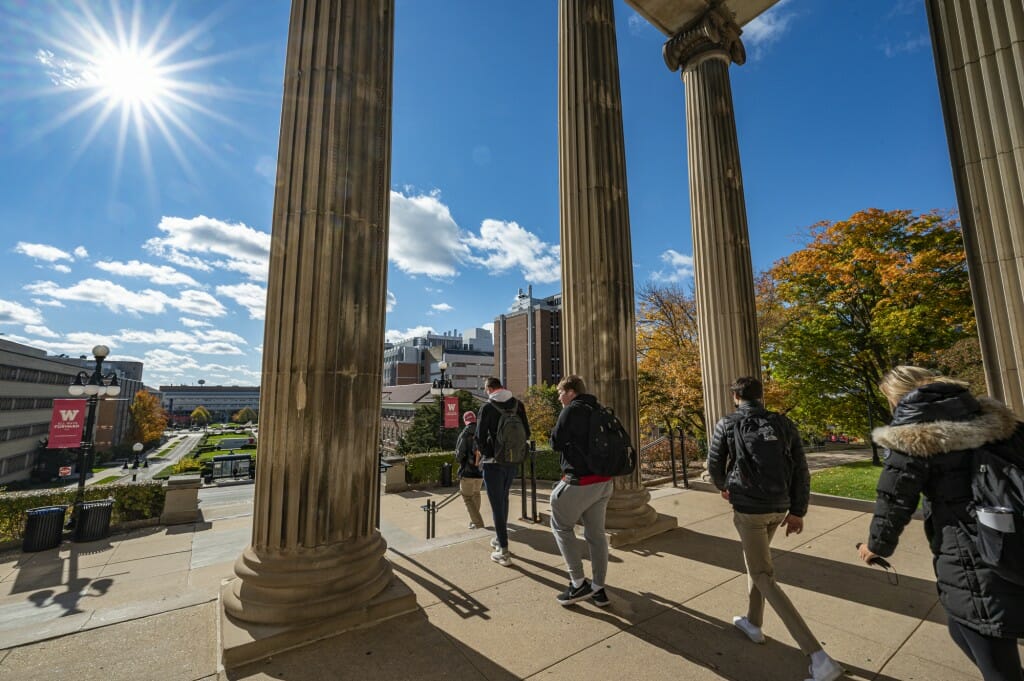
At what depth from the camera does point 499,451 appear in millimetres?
4887

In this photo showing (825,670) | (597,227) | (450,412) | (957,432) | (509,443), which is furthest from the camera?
(450,412)

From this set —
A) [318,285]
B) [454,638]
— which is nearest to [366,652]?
[454,638]

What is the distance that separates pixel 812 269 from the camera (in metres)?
18.0

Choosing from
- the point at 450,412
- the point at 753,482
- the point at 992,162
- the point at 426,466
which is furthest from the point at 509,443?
the point at 450,412

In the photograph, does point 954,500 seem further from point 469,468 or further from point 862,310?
point 862,310

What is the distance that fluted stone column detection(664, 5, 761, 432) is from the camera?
29.1 ft

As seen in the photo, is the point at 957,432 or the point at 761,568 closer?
the point at 957,432

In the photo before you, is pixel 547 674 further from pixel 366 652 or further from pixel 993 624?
pixel 993 624

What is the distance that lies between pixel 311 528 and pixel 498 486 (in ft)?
6.65

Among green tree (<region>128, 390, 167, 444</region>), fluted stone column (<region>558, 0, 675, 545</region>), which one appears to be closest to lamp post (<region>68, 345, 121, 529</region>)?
fluted stone column (<region>558, 0, 675, 545</region>)

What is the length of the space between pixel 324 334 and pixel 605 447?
2635mm

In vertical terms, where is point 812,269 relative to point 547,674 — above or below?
above

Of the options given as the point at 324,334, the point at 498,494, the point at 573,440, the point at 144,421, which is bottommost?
the point at 144,421

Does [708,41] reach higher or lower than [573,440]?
higher
